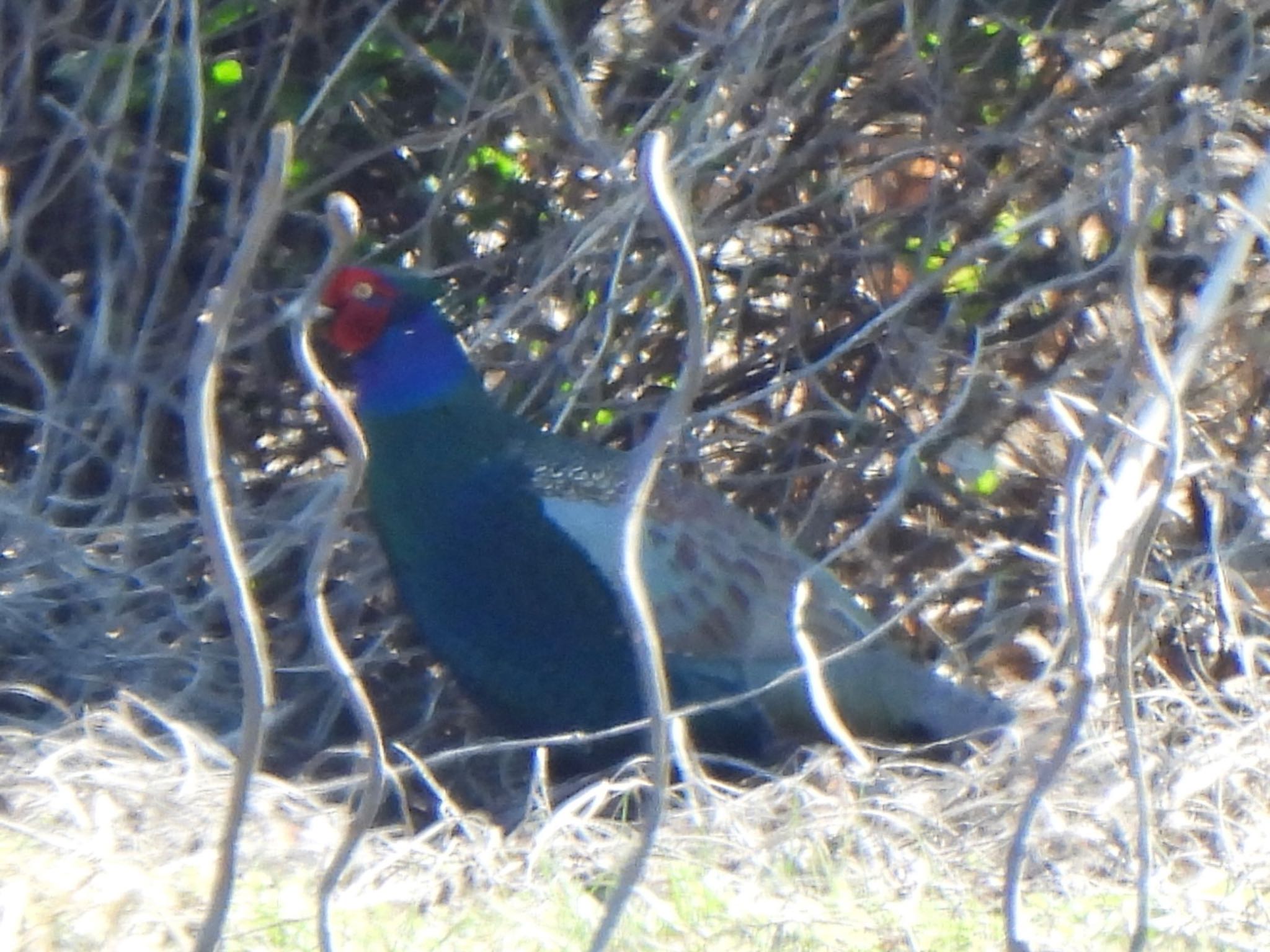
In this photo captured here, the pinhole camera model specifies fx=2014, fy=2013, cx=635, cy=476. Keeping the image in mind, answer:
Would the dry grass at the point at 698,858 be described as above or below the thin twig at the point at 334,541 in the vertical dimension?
below

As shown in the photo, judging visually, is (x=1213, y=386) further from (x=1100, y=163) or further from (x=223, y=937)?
(x=223, y=937)

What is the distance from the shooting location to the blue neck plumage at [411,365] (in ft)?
12.1

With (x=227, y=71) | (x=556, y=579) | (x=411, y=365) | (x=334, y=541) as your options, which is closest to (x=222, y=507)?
(x=334, y=541)

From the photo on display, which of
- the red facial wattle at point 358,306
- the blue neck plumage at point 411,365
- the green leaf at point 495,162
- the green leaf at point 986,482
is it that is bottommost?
the green leaf at point 986,482

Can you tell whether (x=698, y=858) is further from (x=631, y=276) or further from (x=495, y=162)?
(x=495, y=162)

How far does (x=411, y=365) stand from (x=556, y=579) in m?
0.50

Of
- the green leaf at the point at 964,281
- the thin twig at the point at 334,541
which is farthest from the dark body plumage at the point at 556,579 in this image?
the thin twig at the point at 334,541

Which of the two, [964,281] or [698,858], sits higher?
[964,281]

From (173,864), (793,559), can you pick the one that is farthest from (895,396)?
(173,864)

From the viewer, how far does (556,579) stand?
3527mm

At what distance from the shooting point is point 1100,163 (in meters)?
3.73

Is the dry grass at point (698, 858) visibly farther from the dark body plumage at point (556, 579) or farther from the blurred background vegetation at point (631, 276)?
the blurred background vegetation at point (631, 276)

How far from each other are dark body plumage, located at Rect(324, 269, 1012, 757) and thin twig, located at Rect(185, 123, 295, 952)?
1.86 metres

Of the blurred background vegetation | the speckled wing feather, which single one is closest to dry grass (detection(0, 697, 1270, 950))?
the speckled wing feather
